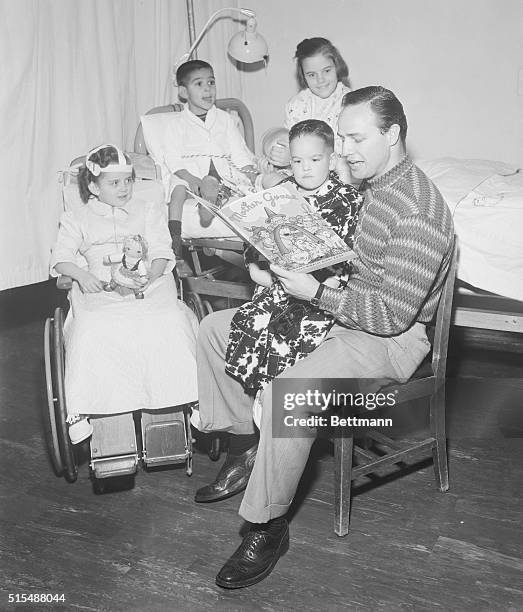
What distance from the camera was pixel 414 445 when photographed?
222cm

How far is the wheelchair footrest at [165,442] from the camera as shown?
235 cm

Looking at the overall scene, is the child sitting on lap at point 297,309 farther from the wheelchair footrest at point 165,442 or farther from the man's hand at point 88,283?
the man's hand at point 88,283

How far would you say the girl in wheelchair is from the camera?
7.44 feet

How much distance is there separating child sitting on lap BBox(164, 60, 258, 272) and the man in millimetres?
1397

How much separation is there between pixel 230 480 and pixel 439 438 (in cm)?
68

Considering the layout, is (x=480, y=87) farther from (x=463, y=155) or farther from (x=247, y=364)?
(x=247, y=364)

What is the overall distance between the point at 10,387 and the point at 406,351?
193cm

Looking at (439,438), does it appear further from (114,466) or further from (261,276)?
(114,466)

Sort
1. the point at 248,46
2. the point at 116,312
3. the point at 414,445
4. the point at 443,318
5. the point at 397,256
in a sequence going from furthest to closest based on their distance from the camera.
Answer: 1. the point at 248,46
2. the point at 116,312
3. the point at 414,445
4. the point at 443,318
5. the point at 397,256

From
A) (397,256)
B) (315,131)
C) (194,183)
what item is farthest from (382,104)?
(194,183)

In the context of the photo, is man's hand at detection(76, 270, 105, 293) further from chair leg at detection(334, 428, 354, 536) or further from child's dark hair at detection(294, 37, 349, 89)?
child's dark hair at detection(294, 37, 349, 89)

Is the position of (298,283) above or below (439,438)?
above

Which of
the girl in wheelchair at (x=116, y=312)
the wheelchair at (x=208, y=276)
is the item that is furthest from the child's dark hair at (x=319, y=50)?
the girl in wheelchair at (x=116, y=312)

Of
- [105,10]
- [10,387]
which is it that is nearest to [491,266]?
[10,387]
